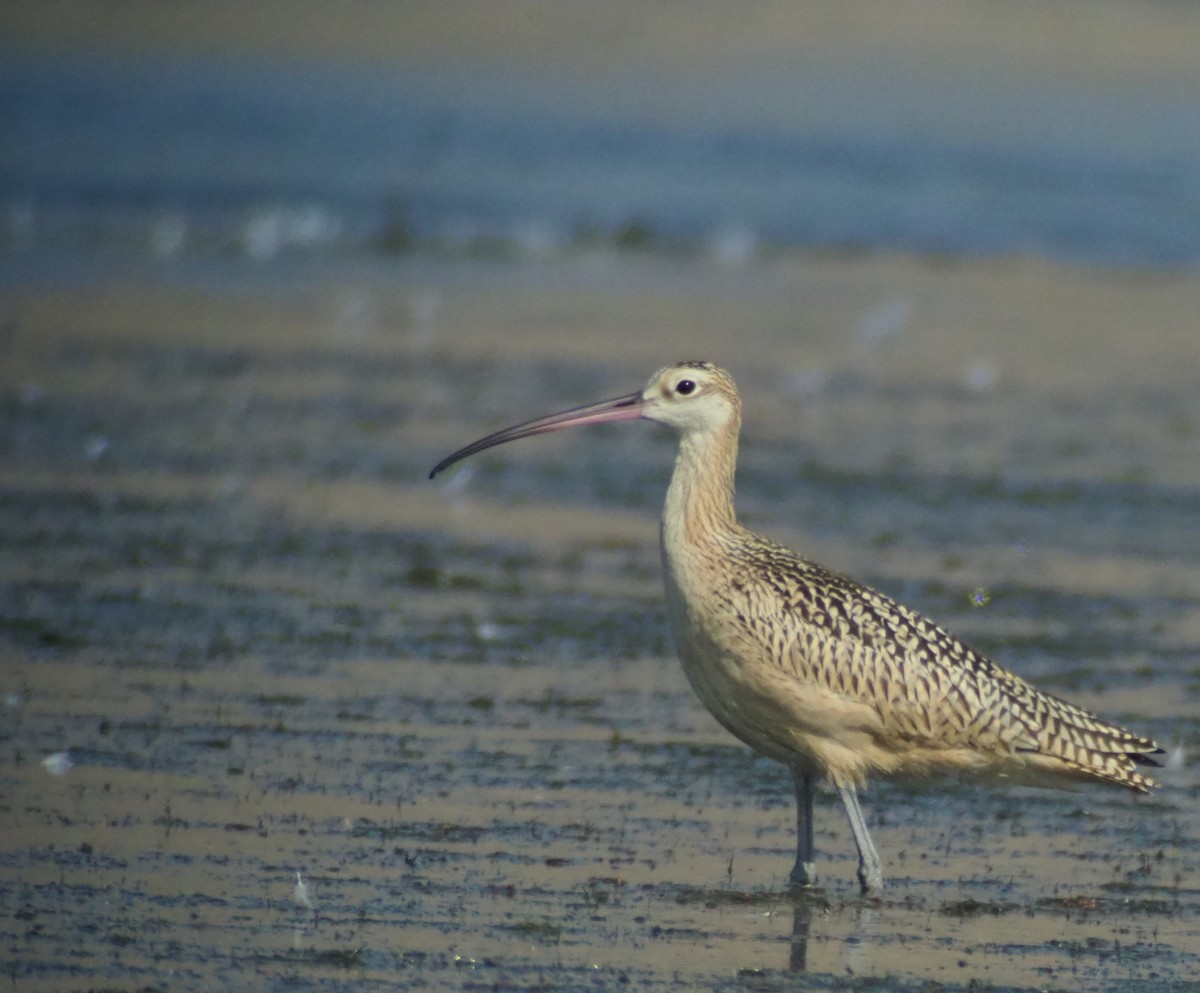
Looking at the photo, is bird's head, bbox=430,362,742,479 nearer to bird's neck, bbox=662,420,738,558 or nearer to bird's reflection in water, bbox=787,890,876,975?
bird's neck, bbox=662,420,738,558

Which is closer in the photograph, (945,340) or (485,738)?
(485,738)

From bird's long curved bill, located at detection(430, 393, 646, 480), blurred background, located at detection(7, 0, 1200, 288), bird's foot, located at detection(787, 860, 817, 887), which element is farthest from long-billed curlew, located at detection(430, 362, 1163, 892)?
blurred background, located at detection(7, 0, 1200, 288)

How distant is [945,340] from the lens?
58.1ft

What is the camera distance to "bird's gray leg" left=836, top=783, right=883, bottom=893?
6.50 m

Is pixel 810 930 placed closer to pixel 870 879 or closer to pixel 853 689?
pixel 870 879

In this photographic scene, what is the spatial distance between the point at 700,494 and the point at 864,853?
1.21 meters

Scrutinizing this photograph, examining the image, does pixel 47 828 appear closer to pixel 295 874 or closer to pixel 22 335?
pixel 295 874

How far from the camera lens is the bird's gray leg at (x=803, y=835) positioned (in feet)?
21.4

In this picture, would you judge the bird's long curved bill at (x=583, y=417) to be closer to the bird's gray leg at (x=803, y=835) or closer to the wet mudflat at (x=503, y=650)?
the wet mudflat at (x=503, y=650)

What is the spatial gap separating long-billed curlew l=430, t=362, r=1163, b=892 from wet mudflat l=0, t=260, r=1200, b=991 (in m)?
0.30

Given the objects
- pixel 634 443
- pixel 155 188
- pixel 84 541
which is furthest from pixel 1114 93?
pixel 84 541

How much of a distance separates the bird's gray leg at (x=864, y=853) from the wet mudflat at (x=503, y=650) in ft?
0.24

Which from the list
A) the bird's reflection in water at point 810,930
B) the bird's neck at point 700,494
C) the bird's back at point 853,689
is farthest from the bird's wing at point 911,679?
the bird's reflection in water at point 810,930

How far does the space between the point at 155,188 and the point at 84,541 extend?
12902mm
